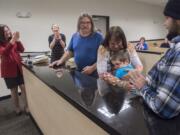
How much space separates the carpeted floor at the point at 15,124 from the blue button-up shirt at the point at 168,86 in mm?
2034

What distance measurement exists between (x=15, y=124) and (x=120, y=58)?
203cm

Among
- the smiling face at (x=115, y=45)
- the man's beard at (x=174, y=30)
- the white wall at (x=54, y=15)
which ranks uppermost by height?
the white wall at (x=54, y=15)

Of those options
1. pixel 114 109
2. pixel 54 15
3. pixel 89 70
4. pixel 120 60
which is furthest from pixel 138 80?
pixel 54 15

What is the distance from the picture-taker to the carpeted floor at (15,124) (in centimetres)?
256

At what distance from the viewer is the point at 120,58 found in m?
1.73

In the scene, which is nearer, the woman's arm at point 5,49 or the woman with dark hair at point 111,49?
the woman with dark hair at point 111,49

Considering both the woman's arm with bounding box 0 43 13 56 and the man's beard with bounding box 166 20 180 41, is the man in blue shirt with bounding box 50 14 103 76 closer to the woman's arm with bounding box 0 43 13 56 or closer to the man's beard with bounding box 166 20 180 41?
the woman's arm with bounding box 0 43 13 56

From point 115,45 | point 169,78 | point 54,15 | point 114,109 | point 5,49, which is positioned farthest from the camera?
point 54,15

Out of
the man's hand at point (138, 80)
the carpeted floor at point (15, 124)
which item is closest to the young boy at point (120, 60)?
the man's hand at point (138, 80)

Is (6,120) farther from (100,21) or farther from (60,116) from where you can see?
(100,21)

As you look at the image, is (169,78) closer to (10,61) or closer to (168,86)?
(168,86)

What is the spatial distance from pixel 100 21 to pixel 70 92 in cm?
533

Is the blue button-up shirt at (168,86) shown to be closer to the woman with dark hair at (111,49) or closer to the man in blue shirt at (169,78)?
the man in blue shirt at (169,78)

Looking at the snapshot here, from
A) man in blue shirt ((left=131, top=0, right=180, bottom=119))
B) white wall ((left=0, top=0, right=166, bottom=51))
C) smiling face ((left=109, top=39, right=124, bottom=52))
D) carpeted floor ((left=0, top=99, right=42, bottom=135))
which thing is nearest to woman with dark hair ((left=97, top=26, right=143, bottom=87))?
smiling face ((left=109, top=39, right=124, bottom=52))
